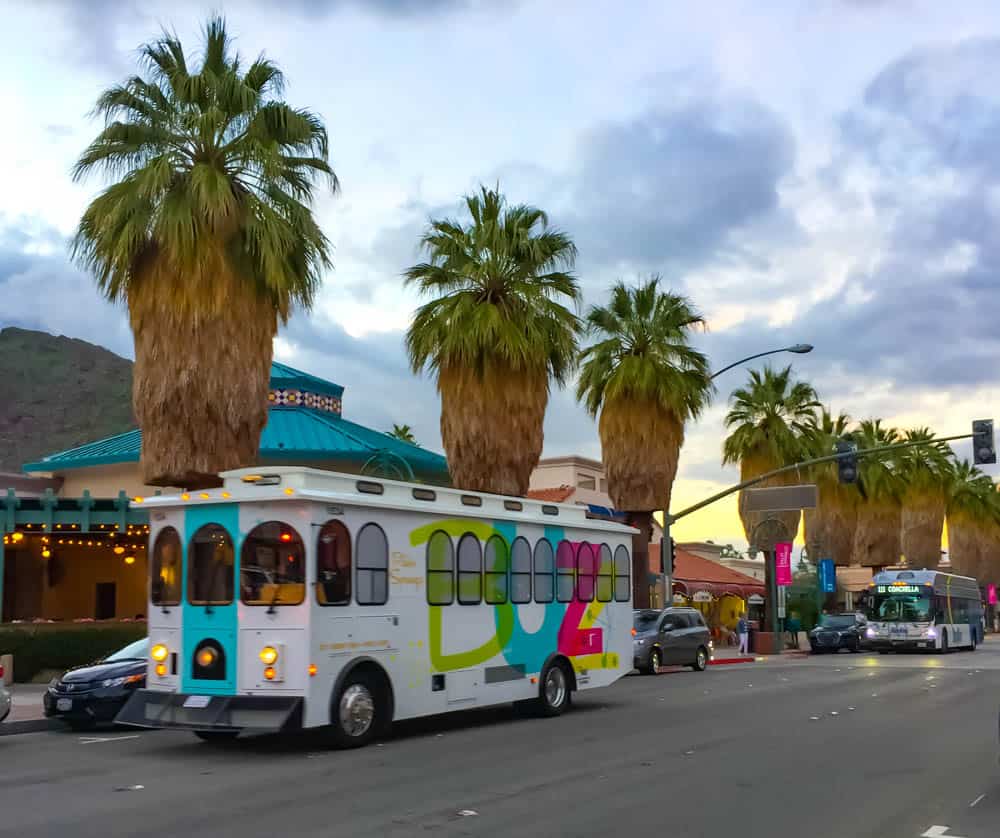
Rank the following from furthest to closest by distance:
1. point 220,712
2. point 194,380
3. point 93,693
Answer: point 194,380 < point 93,693 < point 220,712

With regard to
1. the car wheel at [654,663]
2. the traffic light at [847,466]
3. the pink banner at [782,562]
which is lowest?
the car wheel at [654,663]

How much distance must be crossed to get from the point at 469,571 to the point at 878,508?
174 ft

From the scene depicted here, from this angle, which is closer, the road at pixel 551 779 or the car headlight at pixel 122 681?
the road at pixel 551 779

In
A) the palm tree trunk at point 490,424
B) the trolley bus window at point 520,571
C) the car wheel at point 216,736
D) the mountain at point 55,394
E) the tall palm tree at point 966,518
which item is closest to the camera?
the car wheel at point 216,736

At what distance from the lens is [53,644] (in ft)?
83.0

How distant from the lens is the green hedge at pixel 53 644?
24953 millimetres

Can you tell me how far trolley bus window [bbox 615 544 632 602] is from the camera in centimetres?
1994

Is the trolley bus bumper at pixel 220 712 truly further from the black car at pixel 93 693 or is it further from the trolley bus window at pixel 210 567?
the black car at pixel 93 693

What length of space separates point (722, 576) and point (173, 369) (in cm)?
4207

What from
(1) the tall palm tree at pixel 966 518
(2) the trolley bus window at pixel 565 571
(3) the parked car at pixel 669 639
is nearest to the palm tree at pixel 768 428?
(3) the parked car at pixel 669 639

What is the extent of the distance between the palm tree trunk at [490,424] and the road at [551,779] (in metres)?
8.25

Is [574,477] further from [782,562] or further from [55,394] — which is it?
[55,394]

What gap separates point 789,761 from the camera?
12.8 meters

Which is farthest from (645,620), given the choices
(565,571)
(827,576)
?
(827,576)
